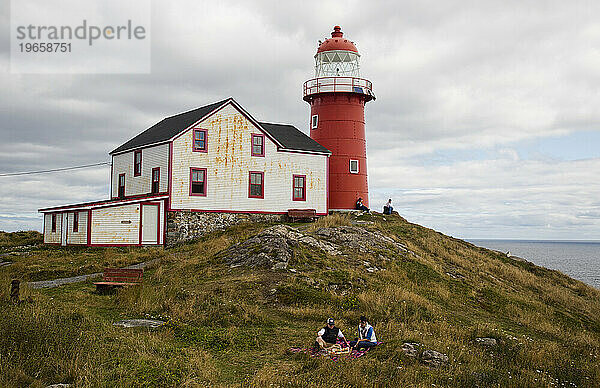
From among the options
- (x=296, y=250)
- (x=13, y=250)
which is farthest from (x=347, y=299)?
(x=13, y=250)

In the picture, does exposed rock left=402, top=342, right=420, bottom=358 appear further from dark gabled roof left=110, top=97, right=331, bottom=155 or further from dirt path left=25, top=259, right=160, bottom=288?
dark gabled roof left=110, top=97, right=331, bottom=155

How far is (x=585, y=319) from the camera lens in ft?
76.9

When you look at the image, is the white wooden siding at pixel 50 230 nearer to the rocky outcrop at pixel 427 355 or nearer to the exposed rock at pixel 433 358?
the rocky outcrop at pixel 427 355

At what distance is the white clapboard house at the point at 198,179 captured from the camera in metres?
30.5

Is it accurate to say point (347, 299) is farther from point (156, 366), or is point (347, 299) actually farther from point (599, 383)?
point (156, 366)

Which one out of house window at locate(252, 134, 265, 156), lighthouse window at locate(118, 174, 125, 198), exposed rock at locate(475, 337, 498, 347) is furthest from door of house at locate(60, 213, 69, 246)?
exposed rock at locate(475, 337, 498, 347)

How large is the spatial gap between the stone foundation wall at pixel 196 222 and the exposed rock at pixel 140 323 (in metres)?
18.0

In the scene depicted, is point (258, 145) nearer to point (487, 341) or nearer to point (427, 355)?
point (487, 341)

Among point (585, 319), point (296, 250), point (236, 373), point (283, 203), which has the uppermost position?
point (283, 203)

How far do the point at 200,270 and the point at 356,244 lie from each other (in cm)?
846

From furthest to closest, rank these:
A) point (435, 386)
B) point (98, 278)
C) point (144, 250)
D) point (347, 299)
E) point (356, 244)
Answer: point (144, 250)
point (356, 244)
point (98, 278)
point (347, 299)
point (435, 386)

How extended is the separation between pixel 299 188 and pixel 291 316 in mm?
21797

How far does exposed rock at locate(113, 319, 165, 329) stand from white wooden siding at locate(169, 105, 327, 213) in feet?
60.5

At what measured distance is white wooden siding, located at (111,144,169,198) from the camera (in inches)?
1266
